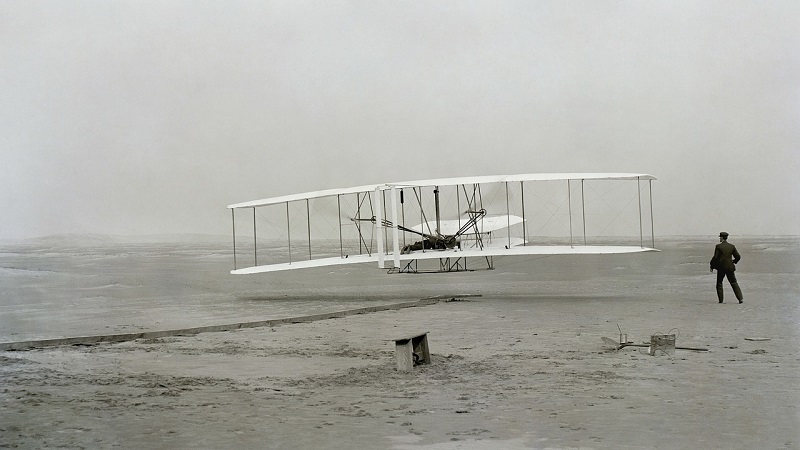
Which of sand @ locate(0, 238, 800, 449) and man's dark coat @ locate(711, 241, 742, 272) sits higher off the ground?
man's dark coat @ locate(711, 241, 742, 272)

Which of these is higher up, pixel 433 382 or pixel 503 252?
pixel 503 252

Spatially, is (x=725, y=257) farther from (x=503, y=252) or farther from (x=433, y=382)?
(x=433, y=382)

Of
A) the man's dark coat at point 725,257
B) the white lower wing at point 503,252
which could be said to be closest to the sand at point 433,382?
the man's dark coat at point 725,257

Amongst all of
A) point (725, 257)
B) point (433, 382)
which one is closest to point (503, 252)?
point (725, 257)

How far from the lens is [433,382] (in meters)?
9.17

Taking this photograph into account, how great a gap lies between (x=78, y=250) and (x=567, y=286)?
149ft

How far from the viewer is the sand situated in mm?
6859

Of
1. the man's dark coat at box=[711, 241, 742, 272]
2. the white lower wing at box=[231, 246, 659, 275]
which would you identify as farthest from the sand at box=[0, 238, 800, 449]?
the white lower wing at box=[231, 246, 659, 275]

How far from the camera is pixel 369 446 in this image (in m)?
6.50

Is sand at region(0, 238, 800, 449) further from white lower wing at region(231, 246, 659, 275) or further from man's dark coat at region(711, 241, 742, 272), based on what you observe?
A: white lower wing at region(231, 246, 659, 275)

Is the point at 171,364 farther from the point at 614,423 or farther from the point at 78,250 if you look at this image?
the point at 78,250

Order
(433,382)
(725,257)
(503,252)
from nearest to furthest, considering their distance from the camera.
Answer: (433,382) → (725,257) → (503,252)

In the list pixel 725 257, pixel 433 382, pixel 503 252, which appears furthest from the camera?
pixel 503 252

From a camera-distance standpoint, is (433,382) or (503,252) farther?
(503,252)
